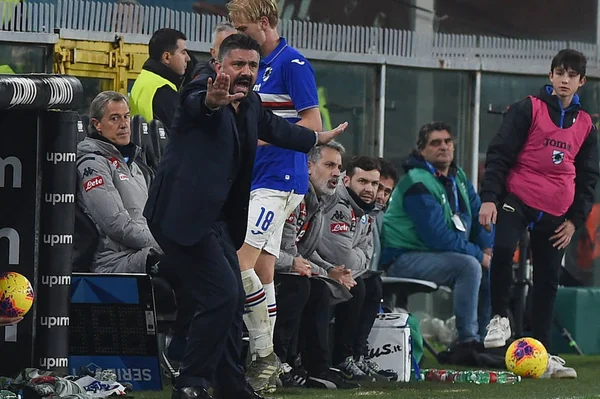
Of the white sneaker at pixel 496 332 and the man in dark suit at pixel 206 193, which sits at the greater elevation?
the man in dark suit at pixel 206 193

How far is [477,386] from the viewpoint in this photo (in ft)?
27.9

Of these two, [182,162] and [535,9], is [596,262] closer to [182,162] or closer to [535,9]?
[535,9]

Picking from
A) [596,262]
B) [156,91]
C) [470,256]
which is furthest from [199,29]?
[596,262]

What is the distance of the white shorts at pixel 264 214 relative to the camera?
7.27 m

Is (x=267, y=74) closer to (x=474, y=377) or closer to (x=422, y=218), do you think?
(x=474, y=377)

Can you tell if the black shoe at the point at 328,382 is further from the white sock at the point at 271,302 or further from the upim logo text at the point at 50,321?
the upim logo text at the point at 50,321

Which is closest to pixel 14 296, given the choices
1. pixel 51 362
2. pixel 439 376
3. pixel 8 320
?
pixel 8 320

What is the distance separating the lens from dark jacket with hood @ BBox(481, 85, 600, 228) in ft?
32.7

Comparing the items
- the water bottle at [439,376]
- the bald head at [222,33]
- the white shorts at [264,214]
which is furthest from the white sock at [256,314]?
the water bottle at [439,376]

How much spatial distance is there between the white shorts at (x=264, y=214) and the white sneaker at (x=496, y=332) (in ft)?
10.2

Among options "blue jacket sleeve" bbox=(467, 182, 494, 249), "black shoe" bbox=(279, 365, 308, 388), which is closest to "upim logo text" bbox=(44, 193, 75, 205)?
"black shoe" bbox=(279, 365, 308, 388)

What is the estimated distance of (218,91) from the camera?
5953mm

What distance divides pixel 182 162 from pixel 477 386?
3015 mm

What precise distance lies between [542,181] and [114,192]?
3220 mm
